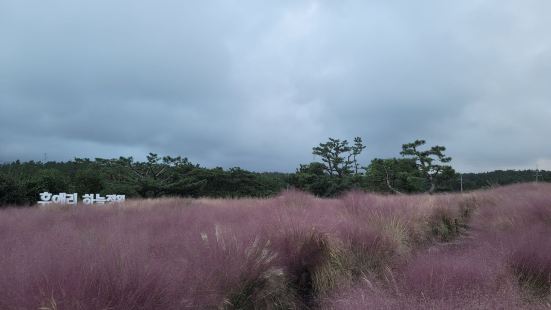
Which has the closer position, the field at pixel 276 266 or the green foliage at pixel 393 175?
the field at pixel 276 266

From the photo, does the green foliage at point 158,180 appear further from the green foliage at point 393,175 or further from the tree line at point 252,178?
the green foliage at point 393,175

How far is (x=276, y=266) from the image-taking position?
19.9 ft

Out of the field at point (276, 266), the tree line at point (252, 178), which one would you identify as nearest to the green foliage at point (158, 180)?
the tree line at point (252, 178)

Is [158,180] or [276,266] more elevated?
[158,180]

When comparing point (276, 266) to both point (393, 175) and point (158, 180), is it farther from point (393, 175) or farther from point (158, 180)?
point (158, 180)

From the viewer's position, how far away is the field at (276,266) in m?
3.39

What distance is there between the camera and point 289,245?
264 inches

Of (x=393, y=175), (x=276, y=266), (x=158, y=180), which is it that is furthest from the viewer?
(x=158, y=180)

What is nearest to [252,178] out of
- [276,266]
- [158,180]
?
[158,180]

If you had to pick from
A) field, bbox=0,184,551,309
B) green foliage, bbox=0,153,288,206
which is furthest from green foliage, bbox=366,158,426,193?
field, bbox=0,184,551,309

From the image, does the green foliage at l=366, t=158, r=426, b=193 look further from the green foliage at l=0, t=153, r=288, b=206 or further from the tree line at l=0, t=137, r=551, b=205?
the green foliage at l=0, t=153, r=288, b=206

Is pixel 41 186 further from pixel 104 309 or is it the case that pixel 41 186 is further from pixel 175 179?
pixel 104 309

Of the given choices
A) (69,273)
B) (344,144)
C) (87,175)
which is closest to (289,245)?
(69,273)

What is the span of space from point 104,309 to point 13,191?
72.5 feet
